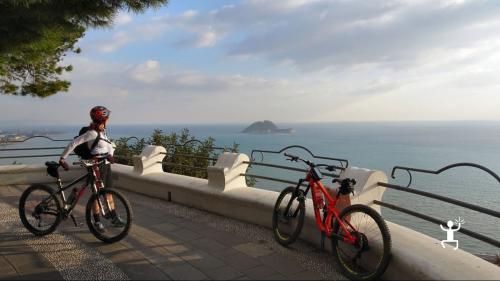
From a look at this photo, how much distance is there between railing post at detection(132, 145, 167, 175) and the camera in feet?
30.2

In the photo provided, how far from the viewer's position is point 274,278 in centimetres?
433

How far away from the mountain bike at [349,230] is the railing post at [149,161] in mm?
4776

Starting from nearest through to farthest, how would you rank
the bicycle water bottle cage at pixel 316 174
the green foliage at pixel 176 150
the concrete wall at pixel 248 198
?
1. the concrete wall at pixel 248 198
2. the bicycle water bottle cage at pixel 316 174
3. the green foliage at pixel 176 150

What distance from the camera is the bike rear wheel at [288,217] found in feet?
17.2

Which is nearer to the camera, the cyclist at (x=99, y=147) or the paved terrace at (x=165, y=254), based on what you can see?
the paved terrace at (x=165, y=254)

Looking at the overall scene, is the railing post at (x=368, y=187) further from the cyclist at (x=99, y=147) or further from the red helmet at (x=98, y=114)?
the red helmet at (x=98, y=114)

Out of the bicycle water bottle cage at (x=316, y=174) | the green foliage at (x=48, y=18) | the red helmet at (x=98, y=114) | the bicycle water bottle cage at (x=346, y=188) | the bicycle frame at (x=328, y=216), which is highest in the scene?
the green foliage at (x=48, y=18)

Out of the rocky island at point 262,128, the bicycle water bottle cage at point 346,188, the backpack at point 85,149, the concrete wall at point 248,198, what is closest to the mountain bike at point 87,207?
the backpack at point 85,149

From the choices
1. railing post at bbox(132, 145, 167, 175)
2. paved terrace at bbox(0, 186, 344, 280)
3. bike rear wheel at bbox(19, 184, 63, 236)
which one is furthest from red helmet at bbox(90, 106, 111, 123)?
railing post at bbox(132, 145, 167, 175)

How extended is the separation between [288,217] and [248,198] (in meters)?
1.18

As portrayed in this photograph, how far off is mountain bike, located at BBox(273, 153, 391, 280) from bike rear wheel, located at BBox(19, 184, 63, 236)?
131 inches

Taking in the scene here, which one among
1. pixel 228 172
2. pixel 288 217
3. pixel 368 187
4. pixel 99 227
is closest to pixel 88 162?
pixel 99 227

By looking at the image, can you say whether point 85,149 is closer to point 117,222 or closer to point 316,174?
point 117,222

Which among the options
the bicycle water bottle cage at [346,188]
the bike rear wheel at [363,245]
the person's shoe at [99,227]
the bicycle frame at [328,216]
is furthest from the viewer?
the person's shoe at [99,227]
